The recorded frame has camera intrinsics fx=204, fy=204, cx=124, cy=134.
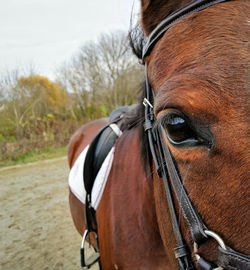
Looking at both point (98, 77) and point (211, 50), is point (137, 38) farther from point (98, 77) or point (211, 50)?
point (98, 77)

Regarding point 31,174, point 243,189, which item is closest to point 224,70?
point 243,189

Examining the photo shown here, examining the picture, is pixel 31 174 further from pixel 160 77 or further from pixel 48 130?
pixel 160 77

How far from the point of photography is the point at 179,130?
78 cm

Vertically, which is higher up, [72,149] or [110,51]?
[110,51]

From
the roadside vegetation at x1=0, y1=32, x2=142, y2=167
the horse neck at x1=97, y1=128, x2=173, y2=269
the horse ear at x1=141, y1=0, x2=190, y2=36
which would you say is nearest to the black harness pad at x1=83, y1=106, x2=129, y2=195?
the horse neck at x1=97, y1=128, x2=173, y2=269

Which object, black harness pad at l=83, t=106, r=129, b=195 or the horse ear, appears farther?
black harness pad at l=83, t=106, r=129, b=195

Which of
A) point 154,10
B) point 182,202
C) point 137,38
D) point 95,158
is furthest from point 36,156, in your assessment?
point 182,202

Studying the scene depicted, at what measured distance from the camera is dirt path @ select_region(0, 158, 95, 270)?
3600 millimetres

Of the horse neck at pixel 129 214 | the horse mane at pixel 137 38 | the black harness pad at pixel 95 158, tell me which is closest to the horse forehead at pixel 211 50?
the horse mane at pixel 137 38

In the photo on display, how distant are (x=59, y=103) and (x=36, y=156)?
7.35 meters

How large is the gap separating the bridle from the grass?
9.78 meters

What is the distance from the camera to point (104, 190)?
1.73m

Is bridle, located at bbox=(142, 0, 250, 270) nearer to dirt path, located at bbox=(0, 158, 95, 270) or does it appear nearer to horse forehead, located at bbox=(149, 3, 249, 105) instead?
horse forehead, located at bbox=(149, 3, 249, 105)

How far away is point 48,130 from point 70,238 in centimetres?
923
